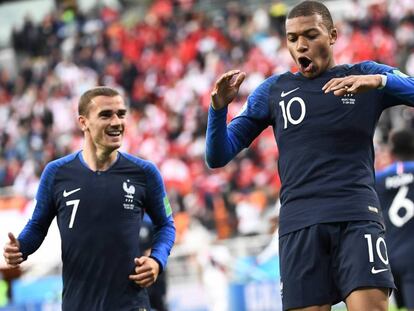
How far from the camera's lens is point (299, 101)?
5.54 meters

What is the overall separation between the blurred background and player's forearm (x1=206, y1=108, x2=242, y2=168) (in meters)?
7.60

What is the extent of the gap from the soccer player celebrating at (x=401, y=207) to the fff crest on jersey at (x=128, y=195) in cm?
313

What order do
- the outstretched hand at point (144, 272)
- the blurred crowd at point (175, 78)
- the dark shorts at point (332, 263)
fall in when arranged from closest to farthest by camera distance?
the dark shorts at point (332, 263) < the outstretched hand at point (144, 272) < the blurred crowd at point (175, 78)

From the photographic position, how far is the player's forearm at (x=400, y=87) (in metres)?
5.42

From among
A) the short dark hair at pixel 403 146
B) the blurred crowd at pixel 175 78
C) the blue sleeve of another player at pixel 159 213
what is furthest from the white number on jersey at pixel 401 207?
the blurred crowd at pixel 175 78

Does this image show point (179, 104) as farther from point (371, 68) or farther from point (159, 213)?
point (371, 68)

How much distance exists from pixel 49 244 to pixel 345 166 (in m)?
12.4

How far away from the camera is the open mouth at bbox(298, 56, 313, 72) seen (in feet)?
17.9

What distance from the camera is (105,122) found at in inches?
259

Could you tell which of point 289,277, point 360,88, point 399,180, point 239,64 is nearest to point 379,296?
point 289,277

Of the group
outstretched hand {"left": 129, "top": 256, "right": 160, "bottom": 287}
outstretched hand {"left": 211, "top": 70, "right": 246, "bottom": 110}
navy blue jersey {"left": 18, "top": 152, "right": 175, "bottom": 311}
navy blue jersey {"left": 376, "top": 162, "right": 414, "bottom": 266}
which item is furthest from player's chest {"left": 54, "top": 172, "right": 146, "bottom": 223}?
navy blue jersey {"left": 376, "top": 162, "right": 414, "bottom": 266}

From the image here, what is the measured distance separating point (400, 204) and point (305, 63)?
3.64m

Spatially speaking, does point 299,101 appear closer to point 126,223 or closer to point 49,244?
point 126,223

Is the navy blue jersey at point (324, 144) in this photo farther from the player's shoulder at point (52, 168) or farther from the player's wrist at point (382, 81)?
the player's shoulder at point (52, 168)
